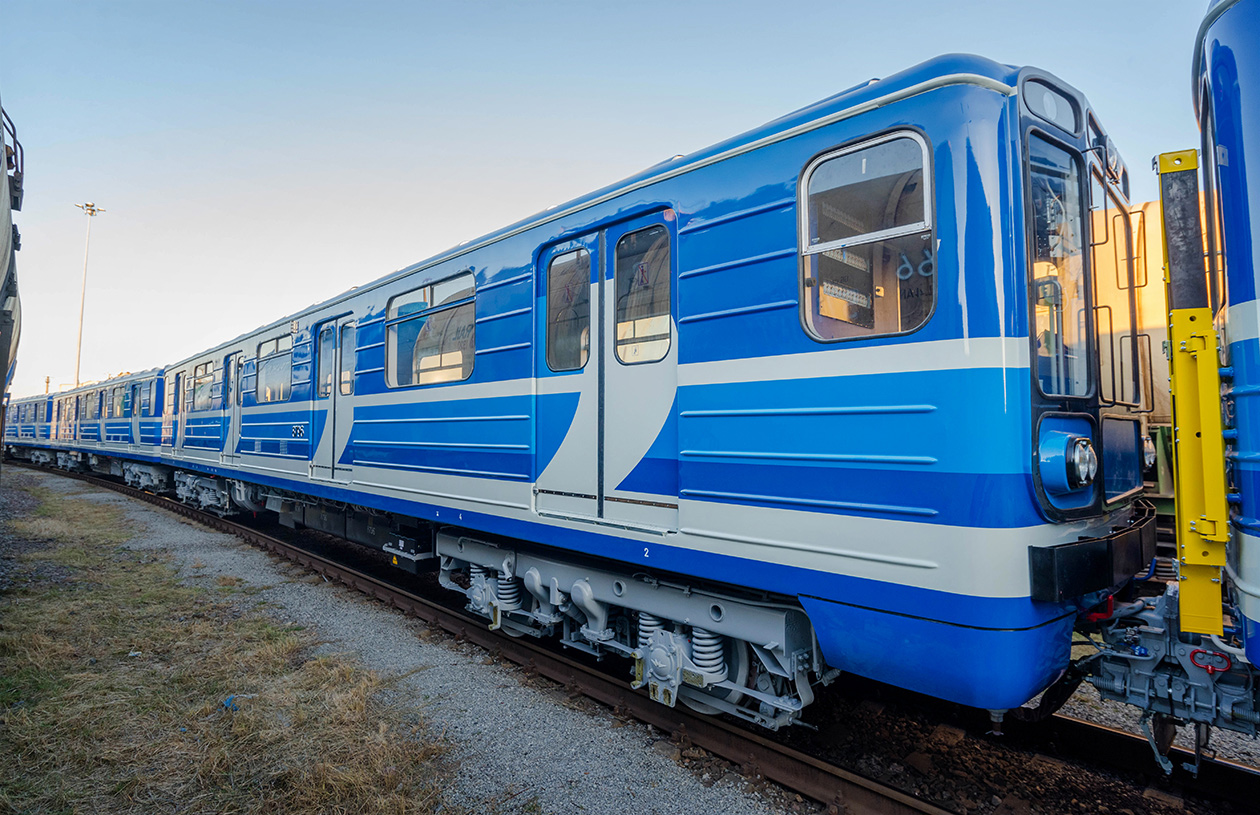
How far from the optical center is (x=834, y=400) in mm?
3084

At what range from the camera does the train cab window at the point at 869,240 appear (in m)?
2.93

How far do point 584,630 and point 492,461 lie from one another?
1454 millimetres

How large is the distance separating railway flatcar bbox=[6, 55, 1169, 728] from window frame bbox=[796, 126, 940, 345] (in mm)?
15

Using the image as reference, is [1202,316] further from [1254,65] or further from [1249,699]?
[1249,699]

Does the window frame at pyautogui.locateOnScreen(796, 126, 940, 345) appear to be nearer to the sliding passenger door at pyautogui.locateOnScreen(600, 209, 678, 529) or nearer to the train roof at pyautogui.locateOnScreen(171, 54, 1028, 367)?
the train roof at pyautogui.locateOnScreen(171, 54, 1028, 367)

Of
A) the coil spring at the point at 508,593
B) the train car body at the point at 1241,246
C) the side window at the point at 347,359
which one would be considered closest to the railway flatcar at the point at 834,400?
the coil spring at the point at 508,593

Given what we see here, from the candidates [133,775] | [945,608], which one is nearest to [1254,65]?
[945,608]

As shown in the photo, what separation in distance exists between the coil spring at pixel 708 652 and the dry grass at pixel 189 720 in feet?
5.26

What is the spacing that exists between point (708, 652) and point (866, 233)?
246 cm

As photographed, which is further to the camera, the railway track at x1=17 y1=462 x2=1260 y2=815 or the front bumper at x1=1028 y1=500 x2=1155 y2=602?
the railway track at x1=17 y1=462 x2=1260 y2=815

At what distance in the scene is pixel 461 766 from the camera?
12.9 feet

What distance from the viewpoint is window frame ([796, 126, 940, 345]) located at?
285cm

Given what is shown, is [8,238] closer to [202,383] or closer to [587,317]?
[202,383]

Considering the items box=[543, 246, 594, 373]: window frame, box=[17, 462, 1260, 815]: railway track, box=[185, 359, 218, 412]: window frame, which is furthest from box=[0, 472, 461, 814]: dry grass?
box=[185, 359, 218, 412]: window frame
